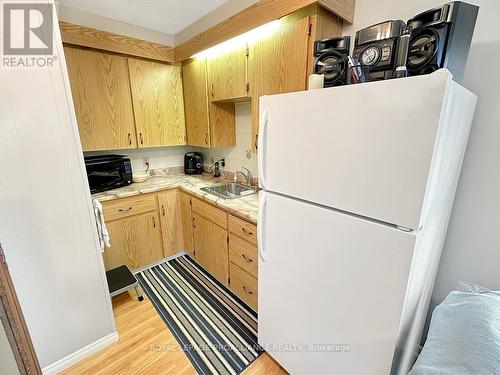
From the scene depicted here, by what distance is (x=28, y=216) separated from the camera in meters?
1.20

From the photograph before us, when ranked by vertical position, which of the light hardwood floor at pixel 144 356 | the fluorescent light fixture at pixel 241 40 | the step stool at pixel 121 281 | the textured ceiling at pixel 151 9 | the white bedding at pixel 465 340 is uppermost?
the textured ceiling at pixel 151 9

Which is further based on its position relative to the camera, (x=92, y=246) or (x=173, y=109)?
(x=173, y=109)

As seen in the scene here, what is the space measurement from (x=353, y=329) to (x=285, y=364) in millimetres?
641

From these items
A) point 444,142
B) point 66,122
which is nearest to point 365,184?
point 444,142

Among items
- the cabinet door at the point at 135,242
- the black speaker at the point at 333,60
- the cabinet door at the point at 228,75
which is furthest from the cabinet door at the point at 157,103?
the black speaker at the point at 333,60

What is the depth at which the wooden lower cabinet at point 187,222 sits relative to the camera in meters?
2.38

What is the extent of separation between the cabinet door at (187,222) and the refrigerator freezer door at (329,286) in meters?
1.27

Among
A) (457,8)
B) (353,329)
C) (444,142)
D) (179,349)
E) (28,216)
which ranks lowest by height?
(179,349)

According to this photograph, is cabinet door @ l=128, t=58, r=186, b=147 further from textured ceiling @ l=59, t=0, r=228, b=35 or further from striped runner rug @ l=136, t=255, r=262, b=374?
striped runner rug @ l=136, t=255, r=262, b=374

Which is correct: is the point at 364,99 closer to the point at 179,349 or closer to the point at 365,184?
the point at 365,184

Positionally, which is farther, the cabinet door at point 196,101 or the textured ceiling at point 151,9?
the cabinet door at point 196,101

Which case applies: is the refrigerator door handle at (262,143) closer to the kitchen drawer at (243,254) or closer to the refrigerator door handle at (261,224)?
the refrigerator door handle at (261,224)

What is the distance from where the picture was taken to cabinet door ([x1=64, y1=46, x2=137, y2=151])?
1.98 meters

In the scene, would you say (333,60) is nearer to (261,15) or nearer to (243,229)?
(261,15)
